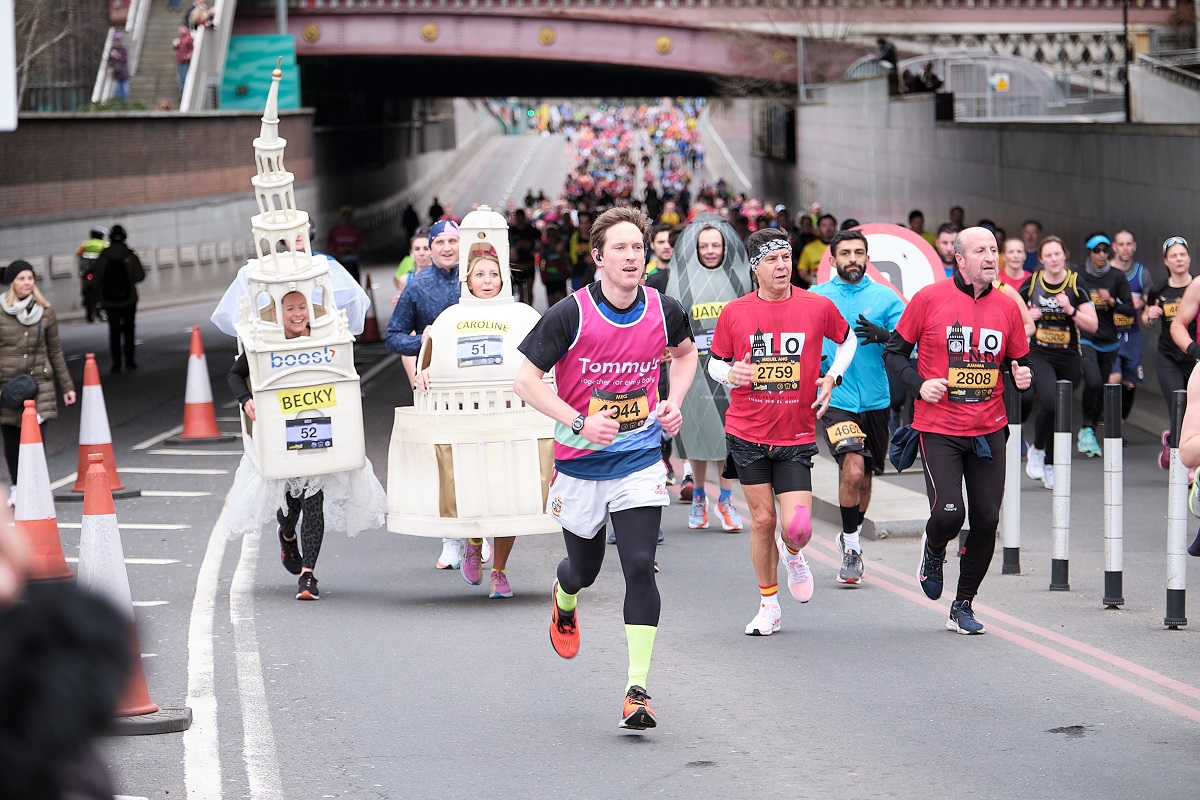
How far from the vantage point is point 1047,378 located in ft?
46.4

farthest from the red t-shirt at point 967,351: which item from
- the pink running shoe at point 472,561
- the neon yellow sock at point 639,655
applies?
the pink running shoe at point 472,561

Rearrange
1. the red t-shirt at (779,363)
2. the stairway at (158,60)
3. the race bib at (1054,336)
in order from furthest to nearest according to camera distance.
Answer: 1. the stairway at (158,60)
2. the race bib at (1054,336)
3. the red t-shirt at (779,363)

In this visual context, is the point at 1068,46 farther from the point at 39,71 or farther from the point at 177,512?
the point at 177,512

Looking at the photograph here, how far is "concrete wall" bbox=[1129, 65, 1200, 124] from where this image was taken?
31.7 m

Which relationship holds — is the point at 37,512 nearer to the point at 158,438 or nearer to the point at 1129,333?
the point at 158,438

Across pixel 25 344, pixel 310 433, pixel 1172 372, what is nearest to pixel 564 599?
pixel 310 433

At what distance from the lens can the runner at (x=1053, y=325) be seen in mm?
14242

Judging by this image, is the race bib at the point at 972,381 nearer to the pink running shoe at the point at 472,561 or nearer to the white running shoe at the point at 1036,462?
the pink running shoe at the point at 472,561

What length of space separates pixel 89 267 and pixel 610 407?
24.8 m

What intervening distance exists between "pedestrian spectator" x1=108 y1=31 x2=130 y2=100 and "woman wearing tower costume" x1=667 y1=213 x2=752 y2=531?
3722 cm

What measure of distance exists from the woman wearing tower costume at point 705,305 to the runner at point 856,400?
52.0 inches

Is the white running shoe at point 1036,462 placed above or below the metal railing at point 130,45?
below

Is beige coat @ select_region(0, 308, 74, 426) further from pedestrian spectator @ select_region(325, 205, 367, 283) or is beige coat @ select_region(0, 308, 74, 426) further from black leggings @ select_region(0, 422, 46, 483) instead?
pedestrian spectator @ select_region(325, 205, 367, 283)

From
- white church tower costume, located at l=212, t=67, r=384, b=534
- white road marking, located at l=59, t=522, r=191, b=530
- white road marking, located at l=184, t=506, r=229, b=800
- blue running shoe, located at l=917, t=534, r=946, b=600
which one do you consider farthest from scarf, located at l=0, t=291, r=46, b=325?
blue running shoe, located at l=917, t=534, r=946, b=600
